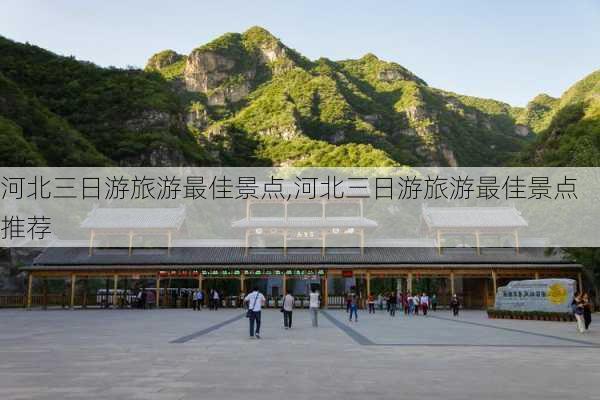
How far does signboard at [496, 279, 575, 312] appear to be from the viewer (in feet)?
80.4

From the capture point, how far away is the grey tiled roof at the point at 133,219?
3912cm

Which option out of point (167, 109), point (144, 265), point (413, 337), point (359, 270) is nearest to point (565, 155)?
point (359, 270)

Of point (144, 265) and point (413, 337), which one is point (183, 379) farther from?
point (144, 265)

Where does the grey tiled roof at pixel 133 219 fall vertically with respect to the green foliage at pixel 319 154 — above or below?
below

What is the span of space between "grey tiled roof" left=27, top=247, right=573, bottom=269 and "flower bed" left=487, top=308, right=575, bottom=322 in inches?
352

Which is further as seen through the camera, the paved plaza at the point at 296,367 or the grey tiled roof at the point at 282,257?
the grey tiled roof at the point at 282,257

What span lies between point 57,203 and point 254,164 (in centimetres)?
6005

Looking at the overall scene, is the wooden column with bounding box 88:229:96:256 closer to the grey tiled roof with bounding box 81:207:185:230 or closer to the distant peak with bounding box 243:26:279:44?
the grey tiled roof with bounding box 81:207:185:230

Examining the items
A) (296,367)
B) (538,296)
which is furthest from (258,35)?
(296,367)

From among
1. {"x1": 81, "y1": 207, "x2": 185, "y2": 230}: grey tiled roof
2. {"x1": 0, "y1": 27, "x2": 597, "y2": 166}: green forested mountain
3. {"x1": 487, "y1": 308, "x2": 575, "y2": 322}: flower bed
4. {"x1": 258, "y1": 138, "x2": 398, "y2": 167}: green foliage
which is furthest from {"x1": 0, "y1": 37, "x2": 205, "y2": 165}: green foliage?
{"x1": 487, "y1": 308, "x2": 575, "y2": 322}: flower bed

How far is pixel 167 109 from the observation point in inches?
3686

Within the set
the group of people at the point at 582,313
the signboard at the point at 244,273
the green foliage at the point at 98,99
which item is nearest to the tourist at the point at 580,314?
the group of people at the point at 582,313

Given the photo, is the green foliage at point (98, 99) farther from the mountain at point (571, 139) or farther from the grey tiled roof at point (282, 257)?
the mountain at point (571, 139)

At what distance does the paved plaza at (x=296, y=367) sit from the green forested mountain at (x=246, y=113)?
163ft
